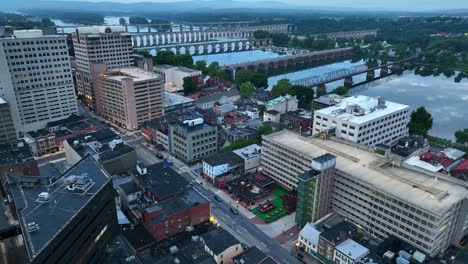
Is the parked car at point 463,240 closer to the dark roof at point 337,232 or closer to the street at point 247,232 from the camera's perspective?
the dark roof at point 337,232

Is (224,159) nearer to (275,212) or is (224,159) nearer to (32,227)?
(275,212)

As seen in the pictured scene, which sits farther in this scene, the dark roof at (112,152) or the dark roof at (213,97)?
the dark roof at (213,97)

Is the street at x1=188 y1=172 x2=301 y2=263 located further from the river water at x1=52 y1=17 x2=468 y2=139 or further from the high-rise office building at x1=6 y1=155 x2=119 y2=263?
the river water at x1=52 y1=17 x2=468 y2=139

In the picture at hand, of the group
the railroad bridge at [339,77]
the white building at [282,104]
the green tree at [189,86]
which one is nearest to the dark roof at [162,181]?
the white building at [282,104]

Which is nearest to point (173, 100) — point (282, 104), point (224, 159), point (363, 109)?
point (282, 104)

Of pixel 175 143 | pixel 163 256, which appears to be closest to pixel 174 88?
pixel 175 143

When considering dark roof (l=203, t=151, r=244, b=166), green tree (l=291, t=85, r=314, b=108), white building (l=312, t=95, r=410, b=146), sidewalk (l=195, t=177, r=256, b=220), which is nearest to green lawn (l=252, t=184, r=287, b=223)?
sidewalk (l=195, t=177, r=256, b=220)
